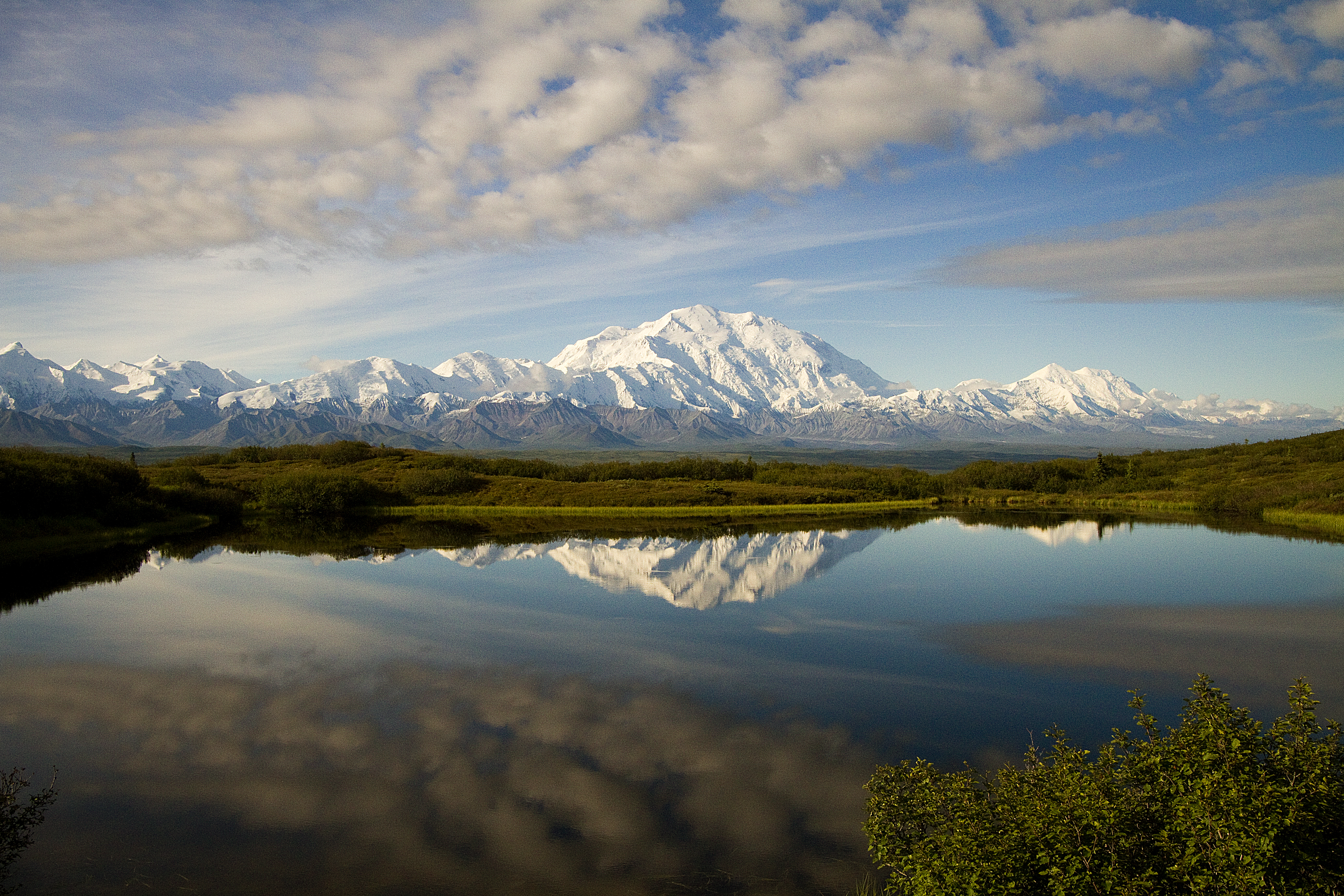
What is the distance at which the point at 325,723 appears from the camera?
19281 millimetres

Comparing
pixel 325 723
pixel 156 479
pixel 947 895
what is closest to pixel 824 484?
pixel 156 479

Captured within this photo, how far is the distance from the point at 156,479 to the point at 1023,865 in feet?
317

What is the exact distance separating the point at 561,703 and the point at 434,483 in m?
83.8

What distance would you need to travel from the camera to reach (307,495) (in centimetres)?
8775

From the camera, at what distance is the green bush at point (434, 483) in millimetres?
99375

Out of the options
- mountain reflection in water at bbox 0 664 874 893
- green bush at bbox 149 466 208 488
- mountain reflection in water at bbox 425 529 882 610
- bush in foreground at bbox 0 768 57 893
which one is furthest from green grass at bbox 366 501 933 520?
bush in foreground at bbox 0 768 57 893

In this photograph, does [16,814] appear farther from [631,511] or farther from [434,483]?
[434,483]

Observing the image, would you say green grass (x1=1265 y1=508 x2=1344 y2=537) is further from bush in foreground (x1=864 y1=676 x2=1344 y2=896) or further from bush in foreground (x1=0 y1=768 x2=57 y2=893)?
bush in foreground (x1=0 y1=768 x2=57 y2=893)

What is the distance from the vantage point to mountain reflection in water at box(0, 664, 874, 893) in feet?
41.7

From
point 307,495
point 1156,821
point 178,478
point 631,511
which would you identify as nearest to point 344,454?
point 307,495

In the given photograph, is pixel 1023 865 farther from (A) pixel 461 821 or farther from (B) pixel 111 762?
(B) pixel 111 762

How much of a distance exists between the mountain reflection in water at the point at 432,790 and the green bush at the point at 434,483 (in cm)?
7814

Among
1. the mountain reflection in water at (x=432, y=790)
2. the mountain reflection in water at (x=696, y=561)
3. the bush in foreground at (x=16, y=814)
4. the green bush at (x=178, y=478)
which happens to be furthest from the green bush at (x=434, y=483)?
the bush in foreground at (x=16, y=814)

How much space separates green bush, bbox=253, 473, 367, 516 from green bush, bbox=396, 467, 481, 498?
7801mm
